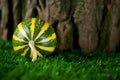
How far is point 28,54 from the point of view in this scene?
13.3 ft

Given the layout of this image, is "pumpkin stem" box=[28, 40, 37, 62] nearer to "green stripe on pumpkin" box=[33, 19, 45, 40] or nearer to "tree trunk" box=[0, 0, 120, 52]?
"green stripe on pumpkin" box=[33, 19, 45, 40]

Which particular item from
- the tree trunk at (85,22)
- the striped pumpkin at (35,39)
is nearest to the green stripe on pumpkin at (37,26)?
the striped pumpkin at (35,39)

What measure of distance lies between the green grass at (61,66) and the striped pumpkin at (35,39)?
0.35ft

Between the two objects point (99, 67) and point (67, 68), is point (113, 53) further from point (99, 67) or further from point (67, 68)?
point (67, 68)

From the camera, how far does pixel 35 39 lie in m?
3.98

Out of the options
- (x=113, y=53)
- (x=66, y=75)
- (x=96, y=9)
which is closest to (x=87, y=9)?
(x=96, y=9)

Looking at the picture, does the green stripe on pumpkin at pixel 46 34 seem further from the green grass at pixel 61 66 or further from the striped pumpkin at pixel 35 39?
the green grass at pixel 61 66

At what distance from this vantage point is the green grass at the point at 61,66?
116 inches

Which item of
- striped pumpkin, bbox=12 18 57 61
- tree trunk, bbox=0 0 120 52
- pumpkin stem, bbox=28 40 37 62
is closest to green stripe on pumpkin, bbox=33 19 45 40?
striped pumpkin, bbox=12 18 57 61

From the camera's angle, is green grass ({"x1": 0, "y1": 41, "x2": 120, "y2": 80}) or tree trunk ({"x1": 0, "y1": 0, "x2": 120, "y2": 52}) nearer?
green grass ({"x1": 0, "y1": 41, "x2": 120, "y2": 80})

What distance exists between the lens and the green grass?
2.95 meters

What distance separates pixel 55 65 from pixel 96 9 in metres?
1.55

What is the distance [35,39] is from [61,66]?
0.63 metres

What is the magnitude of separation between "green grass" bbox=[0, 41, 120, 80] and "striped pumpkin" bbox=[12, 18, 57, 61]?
11 cm
